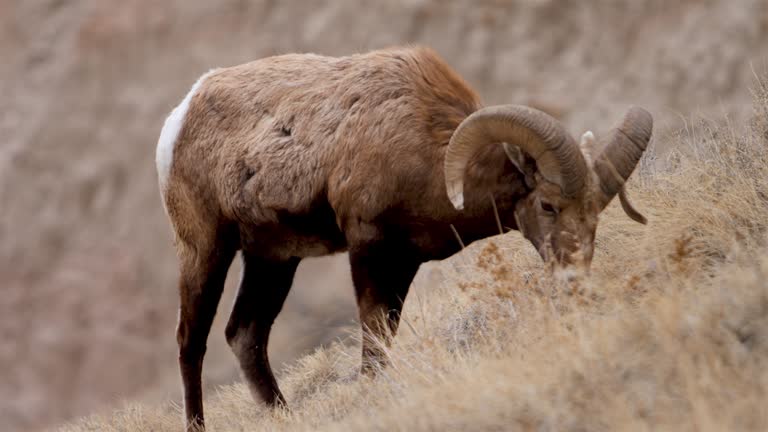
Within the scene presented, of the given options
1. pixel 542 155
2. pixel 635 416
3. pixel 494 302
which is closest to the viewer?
pixel 635 416

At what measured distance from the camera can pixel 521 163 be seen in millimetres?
6184

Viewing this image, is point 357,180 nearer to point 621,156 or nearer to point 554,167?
point 554,167

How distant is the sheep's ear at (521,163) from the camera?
6176 mm

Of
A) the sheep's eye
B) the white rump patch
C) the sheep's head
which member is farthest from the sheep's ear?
the white rump patch

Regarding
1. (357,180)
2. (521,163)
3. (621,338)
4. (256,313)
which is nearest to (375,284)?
(357,180)

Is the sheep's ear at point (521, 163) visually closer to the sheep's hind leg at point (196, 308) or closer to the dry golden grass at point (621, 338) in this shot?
the dry golden grass at point (621, 338)

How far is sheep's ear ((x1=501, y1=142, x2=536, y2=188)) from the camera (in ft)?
20.3

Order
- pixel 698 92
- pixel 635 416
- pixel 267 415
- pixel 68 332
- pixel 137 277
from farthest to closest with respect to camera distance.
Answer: pixel 68 332 → pixel 137 277 → pixel 698 92 → pixel 267 415 → pixel 635 416

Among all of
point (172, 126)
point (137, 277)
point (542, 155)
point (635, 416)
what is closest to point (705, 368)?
point (635, 416)

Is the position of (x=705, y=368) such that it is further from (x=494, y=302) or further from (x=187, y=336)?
(x=187, y=336)

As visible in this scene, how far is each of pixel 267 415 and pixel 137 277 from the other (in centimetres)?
1030

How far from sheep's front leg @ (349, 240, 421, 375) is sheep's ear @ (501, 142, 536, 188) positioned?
Result: 710 millimetres

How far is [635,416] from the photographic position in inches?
168

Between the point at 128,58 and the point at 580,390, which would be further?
the point at 128,58
